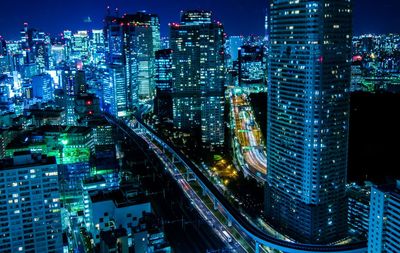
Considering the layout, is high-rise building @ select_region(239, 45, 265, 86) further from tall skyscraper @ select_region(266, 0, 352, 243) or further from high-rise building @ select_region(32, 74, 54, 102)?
tall skyscraper @ select_region(266, 0, 352, 243)

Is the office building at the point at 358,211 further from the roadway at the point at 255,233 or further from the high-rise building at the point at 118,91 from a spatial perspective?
the high-rise building at the point at 118,91

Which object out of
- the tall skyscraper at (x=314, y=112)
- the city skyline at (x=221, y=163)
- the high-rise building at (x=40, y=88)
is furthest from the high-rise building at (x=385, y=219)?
the high-rise building at (x=40, y=88)

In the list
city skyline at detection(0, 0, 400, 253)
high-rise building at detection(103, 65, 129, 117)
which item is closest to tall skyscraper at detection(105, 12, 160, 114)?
high-rise building at detection(103, 65, 129, 117)

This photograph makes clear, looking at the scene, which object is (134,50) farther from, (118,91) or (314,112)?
(314,112)

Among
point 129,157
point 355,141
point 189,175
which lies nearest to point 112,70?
point 129,157

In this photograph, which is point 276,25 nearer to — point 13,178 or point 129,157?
point 13,178
